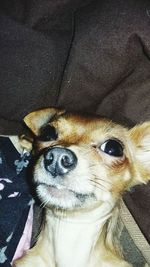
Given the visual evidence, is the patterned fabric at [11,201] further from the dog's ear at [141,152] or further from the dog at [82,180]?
the dog's ear at [141,152]

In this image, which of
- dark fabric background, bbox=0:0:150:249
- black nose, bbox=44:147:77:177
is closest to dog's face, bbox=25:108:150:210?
black nose, bbox=44:147:77:177

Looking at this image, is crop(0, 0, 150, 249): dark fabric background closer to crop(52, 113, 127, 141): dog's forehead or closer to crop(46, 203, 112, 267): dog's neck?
crop(52, 113, 127, 141): dog's forehead

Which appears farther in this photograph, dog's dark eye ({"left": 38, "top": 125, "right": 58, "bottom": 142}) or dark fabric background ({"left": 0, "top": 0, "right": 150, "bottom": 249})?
dog's dark eye ({"left": 38, "top": 125, "right": 58, "bottom": 142})

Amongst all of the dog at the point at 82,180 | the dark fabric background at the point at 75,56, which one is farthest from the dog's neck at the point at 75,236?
the dark fabric background at the point at 75,56

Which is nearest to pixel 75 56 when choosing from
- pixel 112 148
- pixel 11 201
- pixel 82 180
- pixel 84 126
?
pixel 84 126

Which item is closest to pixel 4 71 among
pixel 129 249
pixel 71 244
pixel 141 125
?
pixel 141 125

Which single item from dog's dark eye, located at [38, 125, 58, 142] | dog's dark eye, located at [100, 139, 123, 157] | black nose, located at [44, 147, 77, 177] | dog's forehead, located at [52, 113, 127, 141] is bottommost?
black nose, located at [44, 147, 77, 177]

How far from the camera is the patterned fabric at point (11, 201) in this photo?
7.77 feet

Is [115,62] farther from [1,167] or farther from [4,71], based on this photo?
[1,167]

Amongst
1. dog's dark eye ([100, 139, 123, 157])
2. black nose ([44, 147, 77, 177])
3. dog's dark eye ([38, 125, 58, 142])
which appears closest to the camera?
black nose ([44, 147, 77, 177])

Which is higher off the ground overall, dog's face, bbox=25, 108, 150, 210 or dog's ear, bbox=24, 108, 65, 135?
dog's ear, bbox=24, 108, 65, 135

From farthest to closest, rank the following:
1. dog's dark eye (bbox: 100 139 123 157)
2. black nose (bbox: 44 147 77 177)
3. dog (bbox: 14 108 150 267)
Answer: dog's dark eye (bbox: 100 139 123 157), dog (bbox: 14 108 150 267), black nose (bbox: 44 147 77 177)

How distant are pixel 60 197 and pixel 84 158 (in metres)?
0.23

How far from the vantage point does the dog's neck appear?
2.30m
